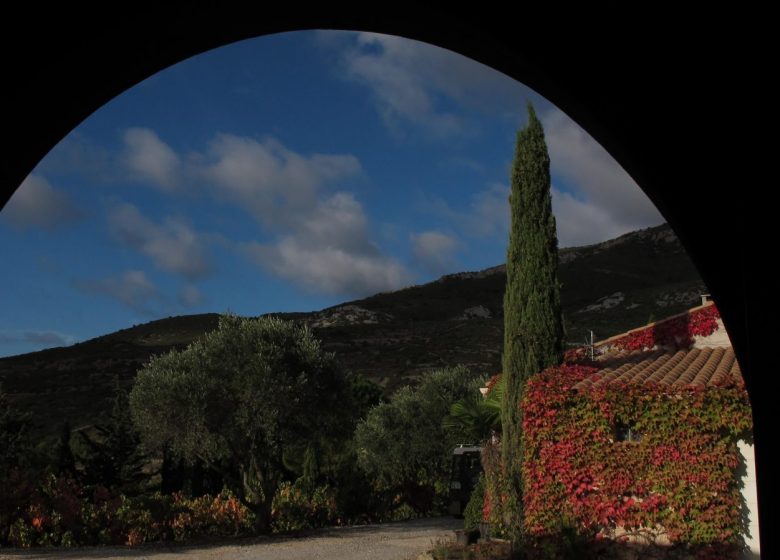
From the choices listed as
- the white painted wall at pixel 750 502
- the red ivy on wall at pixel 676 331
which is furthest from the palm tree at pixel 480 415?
the white painted wall at pixel 750 502

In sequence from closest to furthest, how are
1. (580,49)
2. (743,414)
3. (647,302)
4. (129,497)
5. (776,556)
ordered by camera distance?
1. (776,556)
2. (580,49)
3. (743,414)
4. (129,497)
5. (647,302)

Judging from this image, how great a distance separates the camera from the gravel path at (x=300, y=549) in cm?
1384

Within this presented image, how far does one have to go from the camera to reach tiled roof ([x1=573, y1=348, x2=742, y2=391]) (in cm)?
1137

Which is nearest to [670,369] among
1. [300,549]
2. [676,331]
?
[676,331]

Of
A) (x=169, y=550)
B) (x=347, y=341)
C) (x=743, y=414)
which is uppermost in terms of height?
(x=347, y=341)

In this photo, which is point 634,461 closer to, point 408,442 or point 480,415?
point 480,415

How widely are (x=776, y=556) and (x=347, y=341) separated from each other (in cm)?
5233

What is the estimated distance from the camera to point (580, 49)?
1879 millimetres

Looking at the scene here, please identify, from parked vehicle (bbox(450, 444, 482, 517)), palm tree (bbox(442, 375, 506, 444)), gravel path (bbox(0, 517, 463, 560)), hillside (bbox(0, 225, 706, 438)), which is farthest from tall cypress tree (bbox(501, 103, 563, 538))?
hillside (bbox(0, 225, 706, 438))

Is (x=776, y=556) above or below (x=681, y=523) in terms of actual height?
above

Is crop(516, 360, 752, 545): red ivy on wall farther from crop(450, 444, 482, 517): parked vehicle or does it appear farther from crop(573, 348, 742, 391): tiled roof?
crop(450, 444, 482, 517): parked vehicle

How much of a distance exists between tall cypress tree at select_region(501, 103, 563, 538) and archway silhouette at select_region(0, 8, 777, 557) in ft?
39.4

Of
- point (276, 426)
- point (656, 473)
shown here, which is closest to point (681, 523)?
point (656, 473)

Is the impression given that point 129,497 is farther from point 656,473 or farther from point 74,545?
point 656,473
